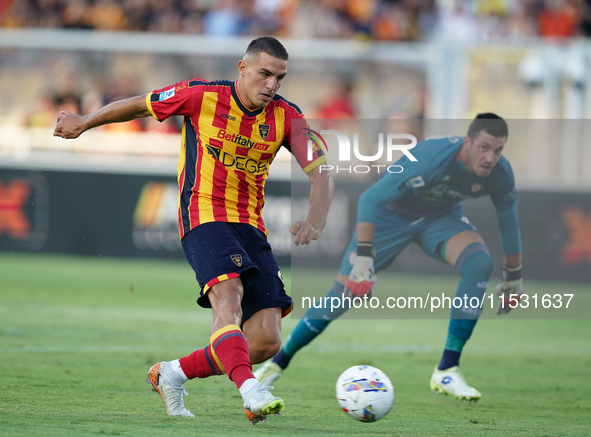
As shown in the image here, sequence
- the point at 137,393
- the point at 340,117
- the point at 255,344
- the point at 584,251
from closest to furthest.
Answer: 1. the point at 255,344
2. the point at 137,393
3. the point at 584,251
4. the point at 340,117

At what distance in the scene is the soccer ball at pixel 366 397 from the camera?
4.44m

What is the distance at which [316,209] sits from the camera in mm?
4535

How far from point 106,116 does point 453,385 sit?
293cm

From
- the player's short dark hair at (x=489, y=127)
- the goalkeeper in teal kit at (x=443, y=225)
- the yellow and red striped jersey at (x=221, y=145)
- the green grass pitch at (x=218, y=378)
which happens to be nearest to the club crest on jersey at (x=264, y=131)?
the yellow and red striped jersey at (x=221, y=145)

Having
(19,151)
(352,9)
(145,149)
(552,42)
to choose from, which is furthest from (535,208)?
(19,151)

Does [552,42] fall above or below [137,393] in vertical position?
above

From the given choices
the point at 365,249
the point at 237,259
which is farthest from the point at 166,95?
the point at 365,249

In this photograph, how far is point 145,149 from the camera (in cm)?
1426

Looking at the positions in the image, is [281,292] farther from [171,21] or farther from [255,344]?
[171,21]

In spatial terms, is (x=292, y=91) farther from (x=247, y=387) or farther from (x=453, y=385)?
(x=247, y=387)

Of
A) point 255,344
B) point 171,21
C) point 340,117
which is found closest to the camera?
Result: point 255,344

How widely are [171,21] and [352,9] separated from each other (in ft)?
11.4

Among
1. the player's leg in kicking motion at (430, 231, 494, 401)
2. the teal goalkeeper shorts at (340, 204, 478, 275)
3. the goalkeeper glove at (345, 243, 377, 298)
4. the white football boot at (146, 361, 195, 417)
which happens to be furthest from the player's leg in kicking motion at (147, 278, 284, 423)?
the teal goalkeeper shorts at (340, 204, 478, 275)

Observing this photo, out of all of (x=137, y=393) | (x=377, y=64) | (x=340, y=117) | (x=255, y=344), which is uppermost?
(x=377, y=64)
